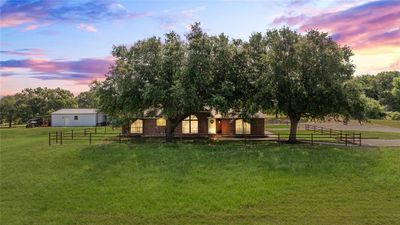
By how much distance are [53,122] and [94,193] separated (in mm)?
60816

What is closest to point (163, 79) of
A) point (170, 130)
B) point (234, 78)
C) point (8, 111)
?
point (170, 130)

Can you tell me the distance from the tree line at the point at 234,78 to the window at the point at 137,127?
23.6 feet

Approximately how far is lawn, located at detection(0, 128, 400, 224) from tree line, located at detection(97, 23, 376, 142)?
6660 mm

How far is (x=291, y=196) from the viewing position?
18.0m

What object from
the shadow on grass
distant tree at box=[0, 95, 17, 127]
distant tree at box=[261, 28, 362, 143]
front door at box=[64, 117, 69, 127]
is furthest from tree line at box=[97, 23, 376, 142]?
distant tree at box=[0, 95, 17, 127]

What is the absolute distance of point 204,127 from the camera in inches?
1708

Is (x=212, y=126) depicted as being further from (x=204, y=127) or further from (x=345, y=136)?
(x=345, y=136)

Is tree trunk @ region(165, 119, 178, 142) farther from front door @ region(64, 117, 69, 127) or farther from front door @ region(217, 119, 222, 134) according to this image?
front door @ region(64, 117, 69, 127)

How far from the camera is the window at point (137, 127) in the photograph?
44250 millimetres

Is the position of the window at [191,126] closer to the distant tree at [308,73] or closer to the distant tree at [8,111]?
the distant tree at [308,73]

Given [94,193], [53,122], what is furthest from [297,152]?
[53,122]

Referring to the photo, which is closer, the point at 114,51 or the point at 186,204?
the point at 186,204

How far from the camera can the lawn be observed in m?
Answer: 15.7

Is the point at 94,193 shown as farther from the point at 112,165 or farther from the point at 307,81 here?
the point at 307,81
